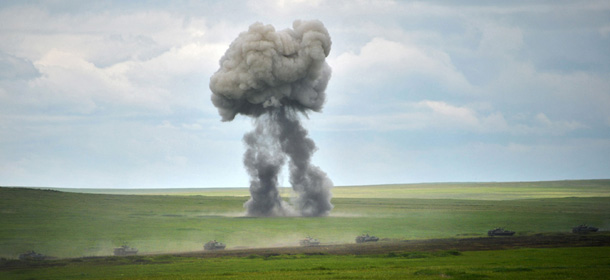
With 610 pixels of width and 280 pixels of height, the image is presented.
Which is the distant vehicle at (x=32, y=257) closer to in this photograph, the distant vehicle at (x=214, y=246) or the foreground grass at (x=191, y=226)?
the foreground grass at (x=191, y=226)

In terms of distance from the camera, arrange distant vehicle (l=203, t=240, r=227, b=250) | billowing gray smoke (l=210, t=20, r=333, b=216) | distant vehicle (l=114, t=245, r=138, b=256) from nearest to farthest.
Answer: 1. distant vehicle (l=114, t=245, r=138, b=256)
2. distant vehicle (l=203, t=240, r=227, b=250)
3. billowing gray smoke (l=210, t=20, r=333, b=216)

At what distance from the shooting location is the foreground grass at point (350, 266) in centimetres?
4678

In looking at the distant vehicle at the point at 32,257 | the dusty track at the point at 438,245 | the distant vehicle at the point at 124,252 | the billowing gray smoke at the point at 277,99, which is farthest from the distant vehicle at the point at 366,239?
the distant vehicle at the point at 32,257

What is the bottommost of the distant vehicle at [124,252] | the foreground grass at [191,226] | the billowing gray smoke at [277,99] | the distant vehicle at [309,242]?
the distant vehicle at [124,252]

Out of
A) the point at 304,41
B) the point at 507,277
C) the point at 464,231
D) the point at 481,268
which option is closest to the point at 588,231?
the point at 464,231

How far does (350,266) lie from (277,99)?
63.9 metres

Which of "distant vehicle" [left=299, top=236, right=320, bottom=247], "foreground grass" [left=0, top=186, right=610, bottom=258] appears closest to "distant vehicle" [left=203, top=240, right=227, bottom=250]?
"foreground grass" [left=0, top=186, right=610, bottom=258]

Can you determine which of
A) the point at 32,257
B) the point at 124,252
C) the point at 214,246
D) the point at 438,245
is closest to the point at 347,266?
the point at 438,245

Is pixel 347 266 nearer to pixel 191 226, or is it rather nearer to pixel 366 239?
pixel 366 239

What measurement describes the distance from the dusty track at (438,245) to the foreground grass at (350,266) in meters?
4.45

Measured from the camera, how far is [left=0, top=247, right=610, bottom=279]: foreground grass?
46.8 m

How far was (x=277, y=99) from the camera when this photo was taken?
11669 cm

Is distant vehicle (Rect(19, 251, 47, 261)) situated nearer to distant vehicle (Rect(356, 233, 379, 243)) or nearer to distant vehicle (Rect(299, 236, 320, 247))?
distant vehicle (Rect(299, 236, 320, 247))

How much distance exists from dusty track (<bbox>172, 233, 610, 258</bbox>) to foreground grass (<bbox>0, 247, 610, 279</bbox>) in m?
4.45
